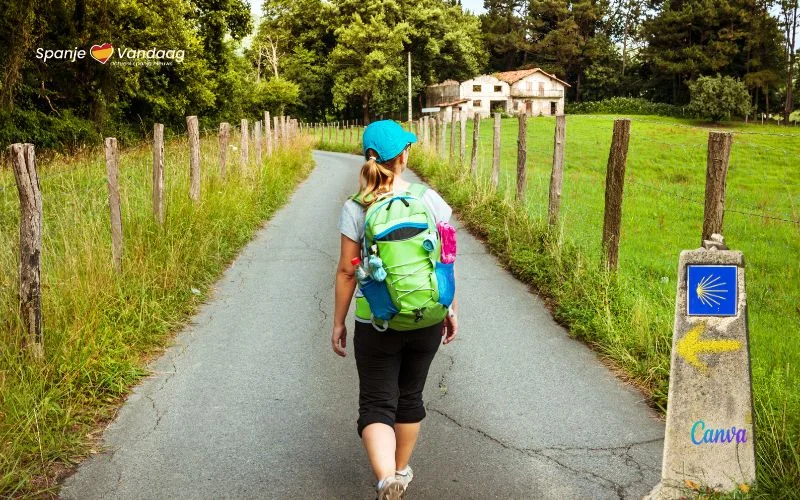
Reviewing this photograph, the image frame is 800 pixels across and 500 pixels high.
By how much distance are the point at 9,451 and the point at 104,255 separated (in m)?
2.87

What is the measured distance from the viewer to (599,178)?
2161 cm

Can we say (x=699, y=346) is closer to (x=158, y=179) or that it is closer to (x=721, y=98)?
(x=158, y=179)

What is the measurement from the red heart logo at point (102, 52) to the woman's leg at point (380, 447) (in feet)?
74.4

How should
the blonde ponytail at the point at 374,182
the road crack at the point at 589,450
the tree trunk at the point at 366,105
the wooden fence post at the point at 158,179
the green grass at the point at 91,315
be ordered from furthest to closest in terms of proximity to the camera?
the tree trunk at the point at 366,105 → the wooden fence post at the point at 158,179 → the green grass at the point at 91,315 → the road crack at the point at 589,450 → the blonde ponytail at the point at 374,182

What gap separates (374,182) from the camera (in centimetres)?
301

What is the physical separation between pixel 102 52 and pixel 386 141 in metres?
22.8

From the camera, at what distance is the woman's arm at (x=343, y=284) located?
9.95 feet

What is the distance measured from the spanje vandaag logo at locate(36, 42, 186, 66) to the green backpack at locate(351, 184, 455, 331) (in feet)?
73.4

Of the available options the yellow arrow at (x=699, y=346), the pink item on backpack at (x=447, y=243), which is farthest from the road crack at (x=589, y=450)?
the pink item on backpack at (x=447, y=243)

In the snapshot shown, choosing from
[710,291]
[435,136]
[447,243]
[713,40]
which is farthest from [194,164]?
[713,40]

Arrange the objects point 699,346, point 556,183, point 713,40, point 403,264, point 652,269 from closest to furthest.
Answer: point 403,264 < point 699,346 < point 556,183 < point 652,269 < point 713,40

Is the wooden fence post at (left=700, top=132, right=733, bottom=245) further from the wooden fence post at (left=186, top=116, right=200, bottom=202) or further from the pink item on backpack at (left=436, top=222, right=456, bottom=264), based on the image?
the wooden fence post at (left=186, top=116, right=200, bottom=202)

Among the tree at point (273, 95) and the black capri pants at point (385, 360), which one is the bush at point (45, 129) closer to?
the black capri pants at point (385, 360)

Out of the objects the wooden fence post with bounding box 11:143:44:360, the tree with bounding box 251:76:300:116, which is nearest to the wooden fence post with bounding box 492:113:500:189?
the wooden fence post with bounding box 11:143:44:360
